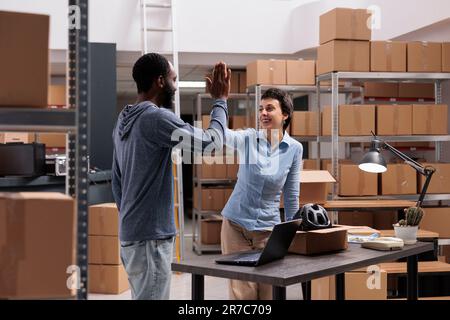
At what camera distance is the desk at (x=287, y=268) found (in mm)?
2385

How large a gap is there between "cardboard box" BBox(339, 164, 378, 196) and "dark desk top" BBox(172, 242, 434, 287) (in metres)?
2.57

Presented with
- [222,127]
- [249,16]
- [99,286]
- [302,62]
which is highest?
[249,16]

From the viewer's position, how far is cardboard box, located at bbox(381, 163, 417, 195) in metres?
5.67

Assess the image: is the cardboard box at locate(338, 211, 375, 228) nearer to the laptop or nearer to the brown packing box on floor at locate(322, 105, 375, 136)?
the brown packing box on floor at locate(322, 105, 375, 136)

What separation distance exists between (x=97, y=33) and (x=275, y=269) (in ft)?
18.1

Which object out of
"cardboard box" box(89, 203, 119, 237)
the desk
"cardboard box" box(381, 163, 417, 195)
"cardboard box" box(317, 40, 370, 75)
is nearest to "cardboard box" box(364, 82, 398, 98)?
"cardboard box" box(317, 40, 370, 75)

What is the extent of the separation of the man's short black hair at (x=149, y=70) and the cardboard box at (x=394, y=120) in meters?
3.58

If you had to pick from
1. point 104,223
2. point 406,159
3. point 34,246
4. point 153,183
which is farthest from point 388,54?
point 34,246

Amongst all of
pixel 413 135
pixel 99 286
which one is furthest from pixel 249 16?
pixel 99 286

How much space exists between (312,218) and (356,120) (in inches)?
110

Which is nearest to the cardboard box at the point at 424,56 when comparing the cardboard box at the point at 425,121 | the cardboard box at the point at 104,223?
the cardboard box at the point at 425,121

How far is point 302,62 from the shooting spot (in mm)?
6949

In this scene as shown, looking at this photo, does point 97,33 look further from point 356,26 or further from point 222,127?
point 222,127

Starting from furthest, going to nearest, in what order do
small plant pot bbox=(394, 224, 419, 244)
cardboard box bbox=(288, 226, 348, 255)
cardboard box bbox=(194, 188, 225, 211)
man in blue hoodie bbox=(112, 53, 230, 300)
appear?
cardboard box bbox=(194, 188, 225, 211), small plant pot bbox=(394, 224, 419, 244), cardboard box bbox=(288, 226, 348, 255), man in blue hoodie bbox=(112, 53, 230, 300)
